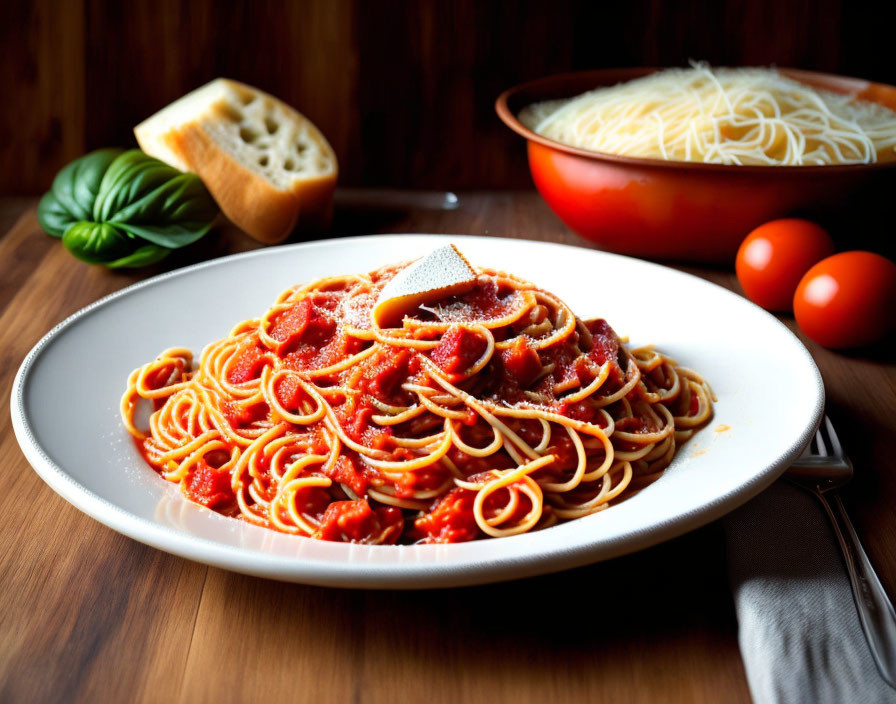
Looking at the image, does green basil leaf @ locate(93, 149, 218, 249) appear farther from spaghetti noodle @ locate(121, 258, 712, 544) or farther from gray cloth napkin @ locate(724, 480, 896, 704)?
gray cloth napkin @ locate(724, 480, 896, 704)

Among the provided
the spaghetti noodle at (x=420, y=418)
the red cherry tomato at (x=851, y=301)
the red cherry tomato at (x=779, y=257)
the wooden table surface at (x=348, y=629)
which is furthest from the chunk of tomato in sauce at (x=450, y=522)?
the red cherry tomato at (x=779, y=257)

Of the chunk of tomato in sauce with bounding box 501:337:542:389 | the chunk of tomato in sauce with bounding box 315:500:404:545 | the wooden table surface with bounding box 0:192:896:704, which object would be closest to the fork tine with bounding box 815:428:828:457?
the wooden table surface with bounding box 0:192:896:704

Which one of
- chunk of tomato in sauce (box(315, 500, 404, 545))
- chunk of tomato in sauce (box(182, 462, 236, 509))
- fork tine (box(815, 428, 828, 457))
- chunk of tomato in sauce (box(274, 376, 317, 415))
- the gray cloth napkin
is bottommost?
chunk of tomato in sauce (box(182, 462, 236, 509))

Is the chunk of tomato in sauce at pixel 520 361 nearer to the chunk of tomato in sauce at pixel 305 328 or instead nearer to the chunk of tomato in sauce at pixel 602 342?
the chunk of tomato in sauce at pixel 602 342

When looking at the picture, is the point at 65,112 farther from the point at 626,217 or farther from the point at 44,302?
the point at 626,217

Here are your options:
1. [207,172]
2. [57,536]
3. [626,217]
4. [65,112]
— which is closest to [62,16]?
[65,112]

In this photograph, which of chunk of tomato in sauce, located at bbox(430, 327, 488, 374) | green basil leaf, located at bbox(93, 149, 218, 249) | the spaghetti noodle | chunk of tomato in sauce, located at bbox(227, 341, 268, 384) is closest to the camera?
the spaghetti noodle

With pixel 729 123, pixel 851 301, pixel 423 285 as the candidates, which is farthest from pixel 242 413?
pixel 729 123
